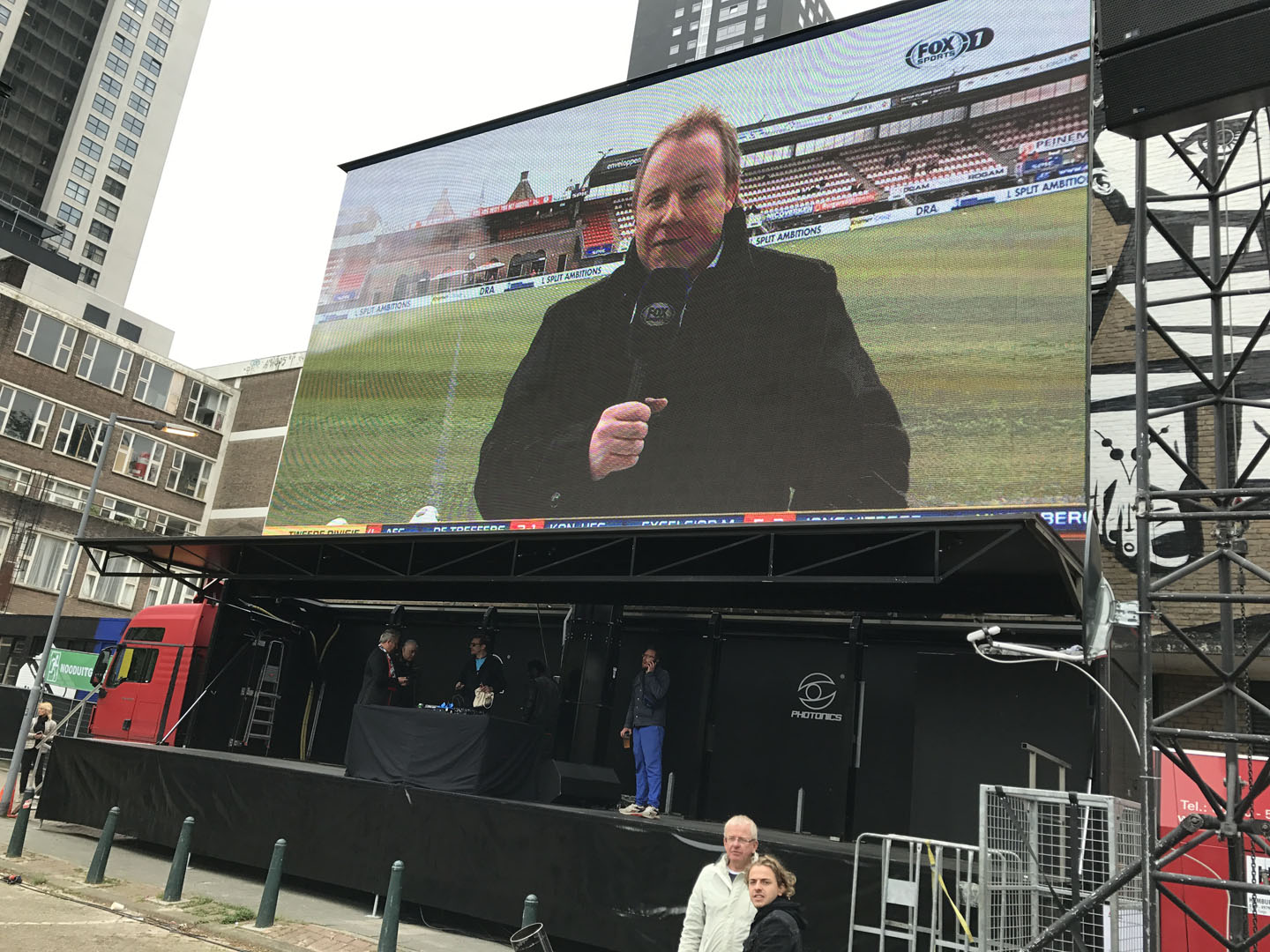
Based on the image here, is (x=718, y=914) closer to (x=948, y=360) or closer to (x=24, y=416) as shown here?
(x=948, y=360)

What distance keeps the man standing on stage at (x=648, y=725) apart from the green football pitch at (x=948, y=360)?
3139 mm

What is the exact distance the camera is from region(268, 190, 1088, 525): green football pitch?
1170 centimetres

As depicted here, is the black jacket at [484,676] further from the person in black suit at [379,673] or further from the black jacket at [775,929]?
the black jacket at [775,929]

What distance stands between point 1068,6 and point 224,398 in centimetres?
4657

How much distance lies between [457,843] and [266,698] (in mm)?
8589

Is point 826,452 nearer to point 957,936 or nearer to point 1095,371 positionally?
point 1095,371

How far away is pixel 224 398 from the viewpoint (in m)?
51.3

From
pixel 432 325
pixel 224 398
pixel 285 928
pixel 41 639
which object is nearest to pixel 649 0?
pixel 224 398

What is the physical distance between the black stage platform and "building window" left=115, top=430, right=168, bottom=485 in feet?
119

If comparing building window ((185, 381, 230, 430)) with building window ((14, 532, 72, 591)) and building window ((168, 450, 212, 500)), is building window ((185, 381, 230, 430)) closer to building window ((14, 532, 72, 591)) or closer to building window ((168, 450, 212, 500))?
building window ((168, 450, 212, 500))

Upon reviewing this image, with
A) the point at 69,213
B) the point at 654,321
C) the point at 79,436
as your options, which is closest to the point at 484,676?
the point at 654,321

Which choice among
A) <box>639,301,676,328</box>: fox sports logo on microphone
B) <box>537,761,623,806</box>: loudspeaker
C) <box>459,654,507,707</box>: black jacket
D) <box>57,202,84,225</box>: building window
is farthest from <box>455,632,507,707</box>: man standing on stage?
<box>57,202,84,225</box>: building window

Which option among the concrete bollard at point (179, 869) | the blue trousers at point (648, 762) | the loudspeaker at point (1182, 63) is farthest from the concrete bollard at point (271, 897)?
the loudspeaker at point (1182, 63)

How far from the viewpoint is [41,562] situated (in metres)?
42.1
